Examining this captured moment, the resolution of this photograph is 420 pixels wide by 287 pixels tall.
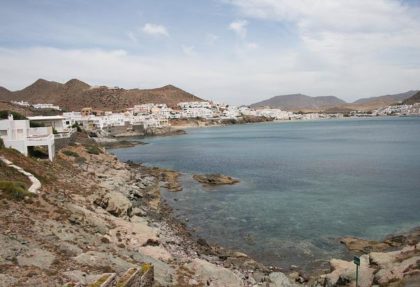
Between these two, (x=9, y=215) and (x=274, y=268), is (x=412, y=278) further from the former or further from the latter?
(x=9, y=215)

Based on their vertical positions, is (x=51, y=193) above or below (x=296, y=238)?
above

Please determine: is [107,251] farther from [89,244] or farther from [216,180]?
[216,180]

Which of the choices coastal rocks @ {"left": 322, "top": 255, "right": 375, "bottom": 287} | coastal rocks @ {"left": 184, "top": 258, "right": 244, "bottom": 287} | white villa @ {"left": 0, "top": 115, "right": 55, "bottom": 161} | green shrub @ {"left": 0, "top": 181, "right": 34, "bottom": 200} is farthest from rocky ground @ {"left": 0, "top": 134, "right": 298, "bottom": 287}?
white villa @ {"left": 0, "top": 115, "right": 55, "bottom": 161}

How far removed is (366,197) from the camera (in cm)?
3650

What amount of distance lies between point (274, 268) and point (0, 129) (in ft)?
88.1

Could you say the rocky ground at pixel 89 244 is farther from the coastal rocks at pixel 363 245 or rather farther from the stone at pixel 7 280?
the coastal rocks at pixel 363 245

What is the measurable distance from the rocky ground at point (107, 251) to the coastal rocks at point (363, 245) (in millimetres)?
154

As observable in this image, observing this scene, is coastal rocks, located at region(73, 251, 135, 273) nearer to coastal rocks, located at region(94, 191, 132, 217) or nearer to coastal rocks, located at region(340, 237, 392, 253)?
coastal rocks, located at region(94, 191, 132, 217)

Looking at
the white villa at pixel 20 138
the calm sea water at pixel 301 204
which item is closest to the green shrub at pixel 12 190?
the calm sea water at pixel 301 204

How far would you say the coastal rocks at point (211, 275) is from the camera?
55.0ft

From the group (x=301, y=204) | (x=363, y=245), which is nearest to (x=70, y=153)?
(x=301, y=204)

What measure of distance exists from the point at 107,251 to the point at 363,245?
16.4 m

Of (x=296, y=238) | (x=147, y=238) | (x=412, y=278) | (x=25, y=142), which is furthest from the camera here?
(x=25, y=142)

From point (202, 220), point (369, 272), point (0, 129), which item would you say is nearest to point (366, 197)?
point (202, 220)
